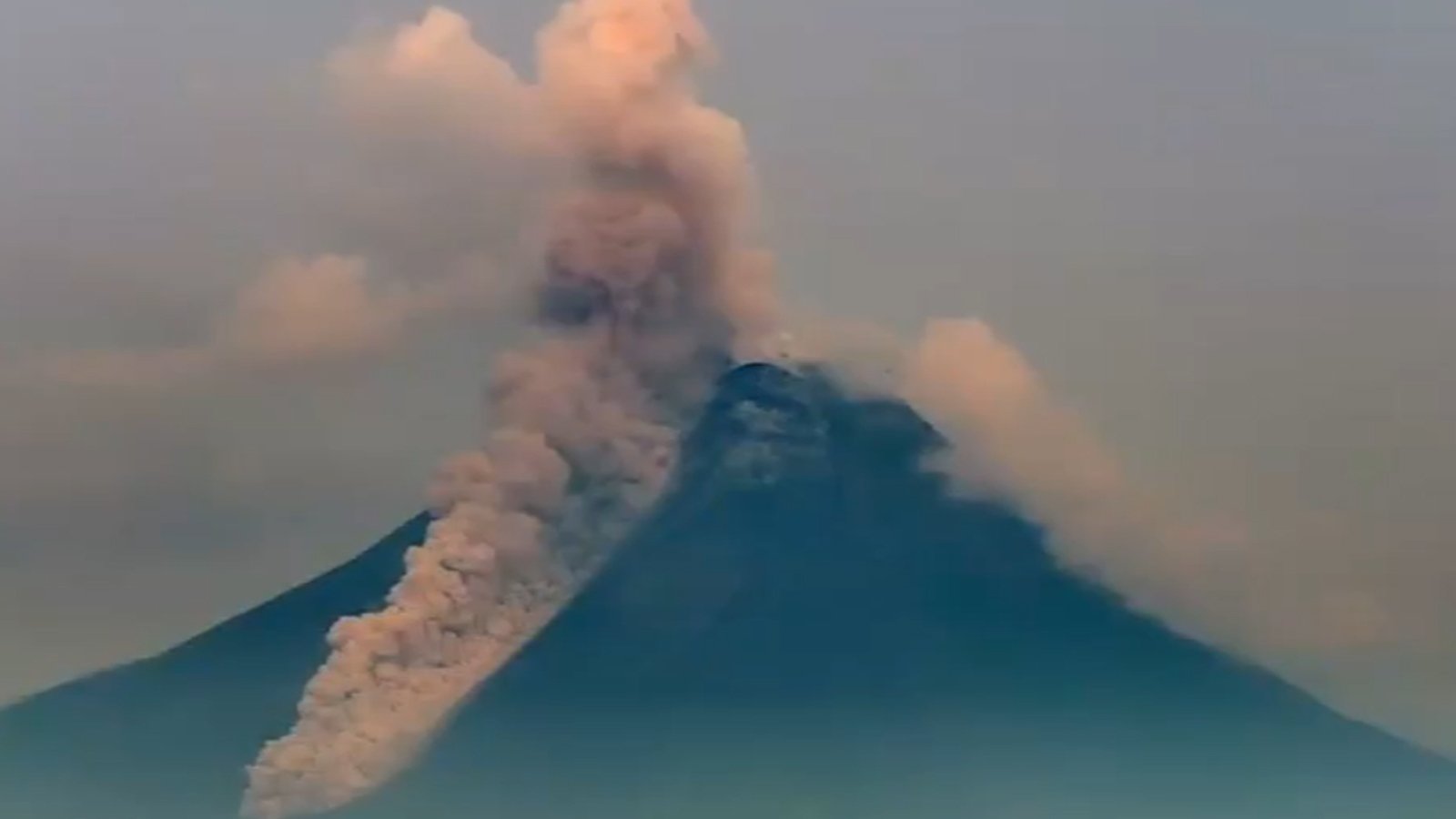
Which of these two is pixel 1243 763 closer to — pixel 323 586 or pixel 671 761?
pixel 671 761

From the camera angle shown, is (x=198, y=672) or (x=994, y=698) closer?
(x=198, y=672)

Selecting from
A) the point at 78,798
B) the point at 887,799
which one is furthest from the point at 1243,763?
the point at 78,798

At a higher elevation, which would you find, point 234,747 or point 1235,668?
point 1235,668

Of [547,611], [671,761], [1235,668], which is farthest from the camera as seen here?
[547,611]

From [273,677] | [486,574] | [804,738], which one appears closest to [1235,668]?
[804,738]

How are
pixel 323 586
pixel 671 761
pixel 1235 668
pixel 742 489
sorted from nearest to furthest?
pixel 323 586, pixel 1235 668, pixel 671 761, pixel 742 489

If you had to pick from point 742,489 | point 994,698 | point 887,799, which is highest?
point 742,489
